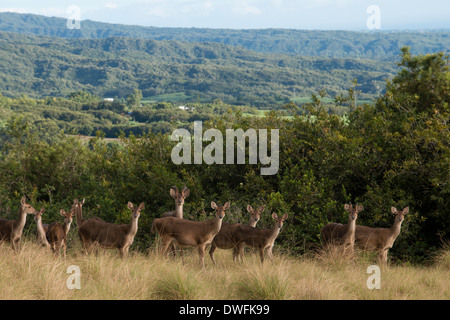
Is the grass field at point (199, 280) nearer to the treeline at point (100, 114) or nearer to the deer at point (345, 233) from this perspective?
the deer at point (345, 233)

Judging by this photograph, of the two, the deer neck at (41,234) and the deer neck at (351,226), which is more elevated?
the deer neck at (351,226)

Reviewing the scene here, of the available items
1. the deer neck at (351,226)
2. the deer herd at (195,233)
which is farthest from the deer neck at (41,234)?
the deer neck at (351,226)

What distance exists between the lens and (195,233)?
7711mm

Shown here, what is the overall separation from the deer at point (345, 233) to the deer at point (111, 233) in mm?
3211

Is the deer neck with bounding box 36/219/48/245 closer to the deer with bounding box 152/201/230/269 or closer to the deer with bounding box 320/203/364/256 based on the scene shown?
the deer with bounding box 152/201/230/269

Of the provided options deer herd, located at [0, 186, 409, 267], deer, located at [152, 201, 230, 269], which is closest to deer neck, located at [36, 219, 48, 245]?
deer herd, located at [0, 186, 409, 267]

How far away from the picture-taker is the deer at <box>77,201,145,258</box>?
303 inches

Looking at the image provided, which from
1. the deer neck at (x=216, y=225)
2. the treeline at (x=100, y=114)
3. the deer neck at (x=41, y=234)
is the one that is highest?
the deer neck at (x=216, y=225)

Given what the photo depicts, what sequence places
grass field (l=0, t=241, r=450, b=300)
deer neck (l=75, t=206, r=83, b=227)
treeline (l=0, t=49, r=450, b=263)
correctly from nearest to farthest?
1. grass field (l=0, t=241, r=450, b=300)
2. deer neck (l=75, t=206, r=83, b=227)
3. treeline (l=0, t=49, r=450, b=263)

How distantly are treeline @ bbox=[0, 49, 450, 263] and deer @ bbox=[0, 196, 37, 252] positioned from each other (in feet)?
8.76

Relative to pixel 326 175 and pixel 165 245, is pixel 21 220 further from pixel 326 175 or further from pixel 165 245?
pixel 326 175

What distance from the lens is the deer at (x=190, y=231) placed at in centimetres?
762
